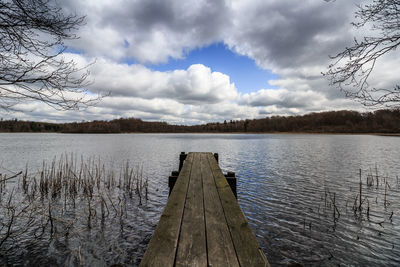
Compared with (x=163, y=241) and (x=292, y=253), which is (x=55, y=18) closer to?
(x=163, y=241)

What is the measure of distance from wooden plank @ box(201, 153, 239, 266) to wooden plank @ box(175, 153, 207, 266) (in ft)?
0.26

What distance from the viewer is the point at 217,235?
2.79m

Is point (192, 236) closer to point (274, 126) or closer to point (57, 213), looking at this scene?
point (57, 213)

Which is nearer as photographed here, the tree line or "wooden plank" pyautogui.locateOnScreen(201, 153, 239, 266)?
"wooden plank" pyautogui.locateOnScreen(201, 153, 239, 266)

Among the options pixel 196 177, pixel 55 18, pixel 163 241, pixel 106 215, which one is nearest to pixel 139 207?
pixel 106 215

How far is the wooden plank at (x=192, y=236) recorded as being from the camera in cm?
226

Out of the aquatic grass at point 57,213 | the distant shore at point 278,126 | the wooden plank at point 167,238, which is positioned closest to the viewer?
the wooden plank at point 167,238

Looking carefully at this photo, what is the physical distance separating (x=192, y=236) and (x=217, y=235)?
0.35 meters

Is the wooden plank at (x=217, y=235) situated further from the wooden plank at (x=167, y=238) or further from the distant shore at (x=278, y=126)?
the distant shore at (x=278, y=126)

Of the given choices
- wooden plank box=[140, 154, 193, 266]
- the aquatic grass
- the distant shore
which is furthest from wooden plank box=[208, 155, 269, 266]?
the distant shore

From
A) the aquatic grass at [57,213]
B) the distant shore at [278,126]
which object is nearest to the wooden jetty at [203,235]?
the aquatic grass at [57,213]

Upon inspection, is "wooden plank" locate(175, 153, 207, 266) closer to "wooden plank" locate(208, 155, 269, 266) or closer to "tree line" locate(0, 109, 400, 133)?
"wooden plank" locate(208, 155, 269, 266)

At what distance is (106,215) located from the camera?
781 cm

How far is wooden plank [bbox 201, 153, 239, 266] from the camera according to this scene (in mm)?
2254
